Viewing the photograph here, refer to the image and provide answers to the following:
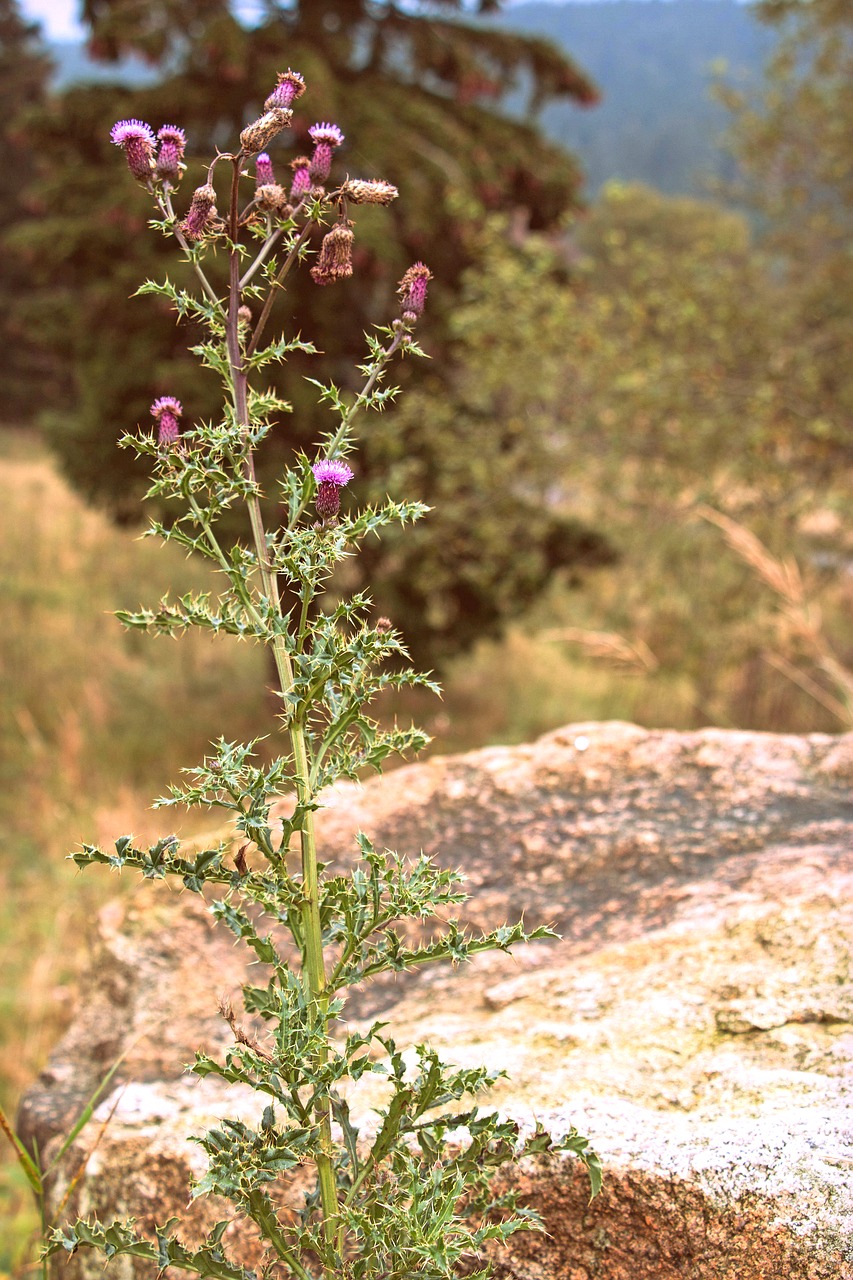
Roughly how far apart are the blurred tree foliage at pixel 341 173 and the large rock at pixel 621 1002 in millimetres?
4524

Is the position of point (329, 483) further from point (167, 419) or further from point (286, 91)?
point (286, 91)

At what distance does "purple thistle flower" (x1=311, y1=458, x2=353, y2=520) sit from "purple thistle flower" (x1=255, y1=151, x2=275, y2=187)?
362 mm

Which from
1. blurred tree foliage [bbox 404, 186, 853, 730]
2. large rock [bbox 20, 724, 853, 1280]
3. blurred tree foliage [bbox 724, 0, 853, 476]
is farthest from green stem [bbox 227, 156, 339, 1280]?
blurred tree foliage [bbox 724, 0, 853, 476]

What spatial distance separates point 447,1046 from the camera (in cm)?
181

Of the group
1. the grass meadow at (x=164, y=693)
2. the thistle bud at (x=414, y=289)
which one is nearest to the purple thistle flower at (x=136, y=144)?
the thistle bud at (x=414, y=289)

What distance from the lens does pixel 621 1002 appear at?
183cm

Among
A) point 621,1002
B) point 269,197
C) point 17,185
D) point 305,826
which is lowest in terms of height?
point 621,1002

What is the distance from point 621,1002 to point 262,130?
144cm

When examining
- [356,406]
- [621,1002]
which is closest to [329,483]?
[356,406]

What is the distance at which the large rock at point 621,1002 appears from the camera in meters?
1.43

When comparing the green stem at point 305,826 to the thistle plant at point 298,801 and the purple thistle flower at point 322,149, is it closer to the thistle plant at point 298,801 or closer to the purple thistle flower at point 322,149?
the thistle plant at point 298,801

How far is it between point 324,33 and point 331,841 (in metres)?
6.78

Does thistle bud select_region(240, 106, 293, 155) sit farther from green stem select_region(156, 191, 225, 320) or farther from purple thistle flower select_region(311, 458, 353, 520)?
purple thistle flower select_region(311, 458, 353, 520)

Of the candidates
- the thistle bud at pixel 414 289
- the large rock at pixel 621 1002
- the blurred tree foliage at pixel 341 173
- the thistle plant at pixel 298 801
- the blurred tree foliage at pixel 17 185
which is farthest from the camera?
the blurred tree foliage at pixel 17 185
